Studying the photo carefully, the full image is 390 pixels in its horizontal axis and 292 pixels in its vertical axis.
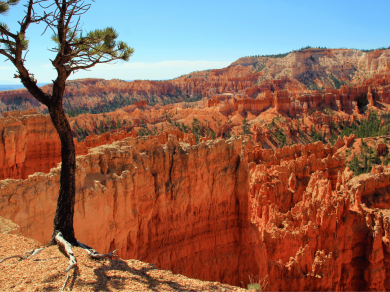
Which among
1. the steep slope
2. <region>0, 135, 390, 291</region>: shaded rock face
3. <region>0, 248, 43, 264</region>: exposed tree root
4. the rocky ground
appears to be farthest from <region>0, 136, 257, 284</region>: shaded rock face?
the steep slope

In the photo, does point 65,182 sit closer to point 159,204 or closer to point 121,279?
point 121,279

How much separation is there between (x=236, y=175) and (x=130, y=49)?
8.37 metres

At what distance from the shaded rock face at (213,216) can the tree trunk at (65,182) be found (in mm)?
1459

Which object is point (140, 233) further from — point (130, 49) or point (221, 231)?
point (130, 49)

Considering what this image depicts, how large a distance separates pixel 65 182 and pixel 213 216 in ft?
26.1

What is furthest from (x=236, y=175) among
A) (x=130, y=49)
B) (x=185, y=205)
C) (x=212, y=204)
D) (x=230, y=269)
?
(x=130, y=49)

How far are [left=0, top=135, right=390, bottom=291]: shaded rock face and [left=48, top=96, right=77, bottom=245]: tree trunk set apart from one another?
1.46 m

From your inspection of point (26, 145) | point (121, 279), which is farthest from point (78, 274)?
point (26, 145)

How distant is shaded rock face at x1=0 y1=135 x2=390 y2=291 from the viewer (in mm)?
8156

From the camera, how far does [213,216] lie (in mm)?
13094

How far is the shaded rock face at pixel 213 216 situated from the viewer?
8156 millimetres

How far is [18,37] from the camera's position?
5617 millimetres

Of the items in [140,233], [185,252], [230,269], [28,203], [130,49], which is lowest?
[230,269]

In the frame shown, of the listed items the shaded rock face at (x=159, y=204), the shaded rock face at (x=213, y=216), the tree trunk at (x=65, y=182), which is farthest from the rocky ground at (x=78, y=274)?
the shaded rock face at (x=213, y=216)
